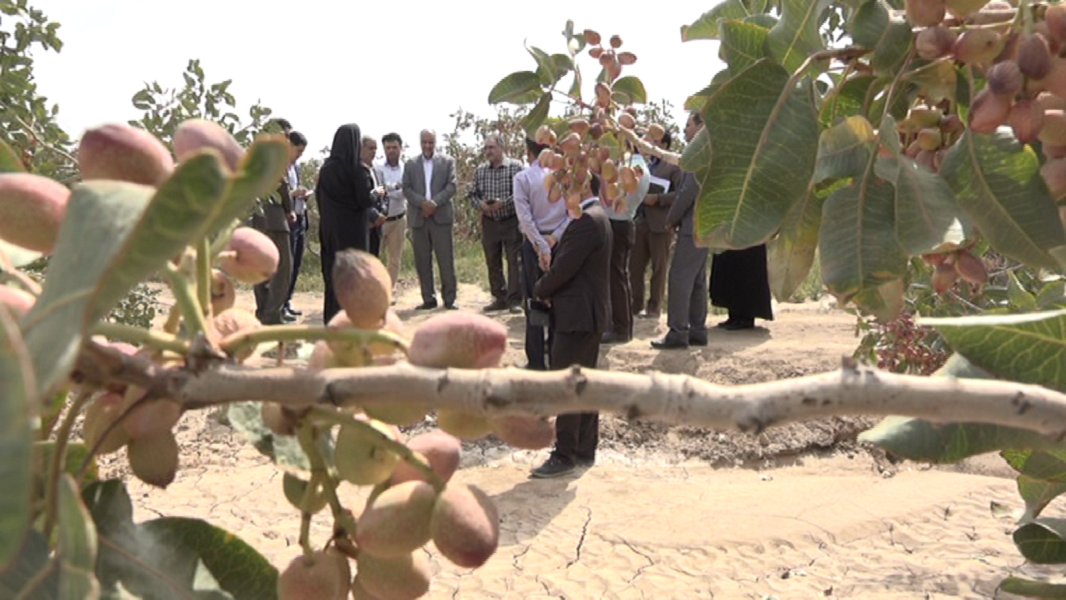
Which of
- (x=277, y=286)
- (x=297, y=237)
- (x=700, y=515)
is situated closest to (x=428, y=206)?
(x=297, y=237)

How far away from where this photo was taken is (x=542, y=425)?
2.38 ft

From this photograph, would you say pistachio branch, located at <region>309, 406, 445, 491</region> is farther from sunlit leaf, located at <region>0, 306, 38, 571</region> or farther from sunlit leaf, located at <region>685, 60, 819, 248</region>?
sunlit leaf, located at <region>685, 60, 819, 248</region>

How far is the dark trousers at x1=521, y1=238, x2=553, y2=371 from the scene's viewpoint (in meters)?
5.76

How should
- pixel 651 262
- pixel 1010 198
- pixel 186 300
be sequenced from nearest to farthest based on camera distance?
pixel 186 300 < pixel 1010 198 < pixel 651 262

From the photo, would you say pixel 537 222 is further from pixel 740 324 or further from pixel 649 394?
pixel 649 394

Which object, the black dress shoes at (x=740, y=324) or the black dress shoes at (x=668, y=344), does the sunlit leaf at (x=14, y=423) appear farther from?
the black dress shoes at (x=740, y=324)

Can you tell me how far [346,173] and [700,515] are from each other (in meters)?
4.24

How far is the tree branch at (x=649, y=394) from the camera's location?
0.47 m

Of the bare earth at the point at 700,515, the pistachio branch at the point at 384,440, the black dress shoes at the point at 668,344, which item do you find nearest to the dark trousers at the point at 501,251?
the black dress shoes at the point at 668,344

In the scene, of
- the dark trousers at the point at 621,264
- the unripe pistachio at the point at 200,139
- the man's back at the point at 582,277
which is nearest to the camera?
the unripe pistachio at the point at 200,139

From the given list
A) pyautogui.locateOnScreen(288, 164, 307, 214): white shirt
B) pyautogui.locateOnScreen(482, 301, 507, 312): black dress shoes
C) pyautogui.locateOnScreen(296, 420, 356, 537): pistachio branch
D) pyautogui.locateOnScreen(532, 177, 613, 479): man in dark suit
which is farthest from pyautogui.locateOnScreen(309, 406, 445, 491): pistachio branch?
pyautogui.locateOnScreen(482, 301, 507, 312): black dress shoes

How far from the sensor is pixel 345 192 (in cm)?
757

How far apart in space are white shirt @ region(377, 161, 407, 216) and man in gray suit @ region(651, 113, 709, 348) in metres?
3.42

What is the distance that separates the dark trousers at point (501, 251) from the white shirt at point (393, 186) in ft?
3.51
